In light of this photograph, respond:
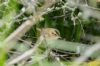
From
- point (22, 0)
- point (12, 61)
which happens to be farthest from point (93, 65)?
point (12, 61)

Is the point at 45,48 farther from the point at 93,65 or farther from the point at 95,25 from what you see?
the point at 95,25

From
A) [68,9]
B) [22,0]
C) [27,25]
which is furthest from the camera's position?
[68,9]

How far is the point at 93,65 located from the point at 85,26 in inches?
25.5

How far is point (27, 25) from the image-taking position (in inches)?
20.3

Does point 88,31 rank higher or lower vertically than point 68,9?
lower

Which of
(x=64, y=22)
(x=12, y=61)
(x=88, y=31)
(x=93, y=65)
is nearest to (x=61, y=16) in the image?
(x=64, y=22)

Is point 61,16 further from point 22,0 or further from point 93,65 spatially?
point 93,65

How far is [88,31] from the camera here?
6.45ft

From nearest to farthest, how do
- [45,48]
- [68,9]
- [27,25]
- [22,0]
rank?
[27,25] → [45,48] → [22,0] → [68,9]

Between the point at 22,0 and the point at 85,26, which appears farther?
the point at 85,26

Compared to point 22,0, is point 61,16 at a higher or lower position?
lower

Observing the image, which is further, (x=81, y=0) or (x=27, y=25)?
(x=81, y=0)

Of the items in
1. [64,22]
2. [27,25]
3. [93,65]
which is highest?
[27,25]

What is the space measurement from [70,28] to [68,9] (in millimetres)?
147
